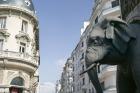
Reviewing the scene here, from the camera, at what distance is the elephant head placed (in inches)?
121

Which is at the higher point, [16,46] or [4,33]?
[4,33]

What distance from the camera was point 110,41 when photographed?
312 cm

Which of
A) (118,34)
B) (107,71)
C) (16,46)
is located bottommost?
(118,34)

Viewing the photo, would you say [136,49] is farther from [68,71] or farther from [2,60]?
[68,71]

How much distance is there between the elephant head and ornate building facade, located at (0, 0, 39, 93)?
28.8m

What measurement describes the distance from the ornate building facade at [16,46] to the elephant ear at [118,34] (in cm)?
2884

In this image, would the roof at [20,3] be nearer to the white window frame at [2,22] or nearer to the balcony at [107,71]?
the white window frame at [2,22]

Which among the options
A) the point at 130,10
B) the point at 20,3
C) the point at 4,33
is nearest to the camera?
the point at 130,10

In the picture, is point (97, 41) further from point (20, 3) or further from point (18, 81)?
point (20, 3)

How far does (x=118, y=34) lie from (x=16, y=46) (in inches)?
1231

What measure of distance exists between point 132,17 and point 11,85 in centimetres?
2922

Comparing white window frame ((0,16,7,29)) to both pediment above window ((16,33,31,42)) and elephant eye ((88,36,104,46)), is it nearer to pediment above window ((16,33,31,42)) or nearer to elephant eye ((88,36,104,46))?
pediment above window ((16,33,31,42))

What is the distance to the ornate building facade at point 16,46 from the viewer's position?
31.5 meters

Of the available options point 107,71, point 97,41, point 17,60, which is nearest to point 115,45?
point 97,41
